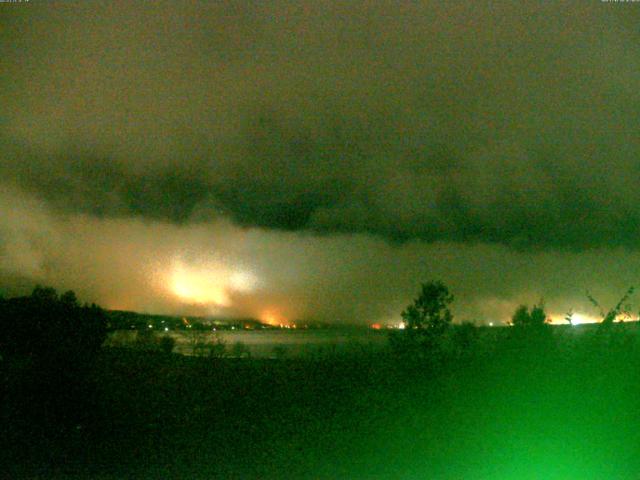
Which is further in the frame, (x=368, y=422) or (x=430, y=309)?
(x=430, y=309)

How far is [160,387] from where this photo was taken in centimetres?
1412

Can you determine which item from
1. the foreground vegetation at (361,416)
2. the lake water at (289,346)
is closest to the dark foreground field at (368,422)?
the foreground vegetation at (361,416)

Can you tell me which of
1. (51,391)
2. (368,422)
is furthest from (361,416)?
(51,391)

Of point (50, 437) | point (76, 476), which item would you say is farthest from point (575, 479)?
point (50, 437)

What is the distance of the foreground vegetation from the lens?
8.74m

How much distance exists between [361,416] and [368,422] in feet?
1.20

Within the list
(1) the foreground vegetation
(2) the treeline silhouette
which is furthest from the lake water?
(2) the treeline silhouette

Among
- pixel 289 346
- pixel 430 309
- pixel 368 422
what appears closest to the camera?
pixel 368 422

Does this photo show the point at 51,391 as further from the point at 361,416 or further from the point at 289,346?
the point at 289,346

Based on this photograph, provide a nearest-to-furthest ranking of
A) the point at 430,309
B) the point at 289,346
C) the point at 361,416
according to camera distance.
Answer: the point at 361,416, the point at 430,309, the point at 289,346

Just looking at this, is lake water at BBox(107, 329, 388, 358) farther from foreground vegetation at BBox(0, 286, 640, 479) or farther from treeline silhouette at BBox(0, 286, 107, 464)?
treeline silhouette at BBox(0, 286, 107, 464)

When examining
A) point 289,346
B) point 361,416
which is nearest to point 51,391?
point 361,416

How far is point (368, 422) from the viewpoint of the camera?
10.8 m

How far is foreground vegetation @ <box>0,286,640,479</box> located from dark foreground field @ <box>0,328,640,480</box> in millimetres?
32
